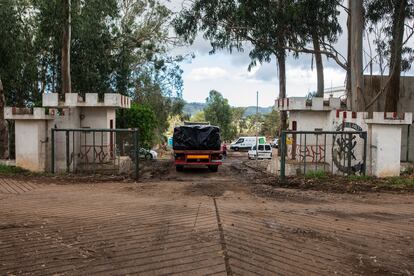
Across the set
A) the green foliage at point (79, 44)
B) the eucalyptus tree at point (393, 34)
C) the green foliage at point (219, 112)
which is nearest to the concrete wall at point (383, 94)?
the eucalyptus tree at point (393, 34)

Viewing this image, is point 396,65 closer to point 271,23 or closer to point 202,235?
point 271,23

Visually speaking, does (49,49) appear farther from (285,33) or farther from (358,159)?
(358,159)

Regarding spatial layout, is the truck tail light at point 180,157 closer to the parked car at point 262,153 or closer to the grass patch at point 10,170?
the grass patch at point 10,170

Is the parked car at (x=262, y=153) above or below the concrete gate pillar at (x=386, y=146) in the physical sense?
below

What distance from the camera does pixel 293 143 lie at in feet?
58.0

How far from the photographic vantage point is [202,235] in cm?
623

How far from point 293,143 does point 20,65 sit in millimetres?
15774

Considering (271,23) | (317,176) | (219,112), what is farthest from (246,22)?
(219,112)

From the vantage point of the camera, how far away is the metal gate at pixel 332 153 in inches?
554

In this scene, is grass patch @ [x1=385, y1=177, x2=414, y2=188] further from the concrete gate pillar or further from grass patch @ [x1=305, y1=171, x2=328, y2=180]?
grass patch @ [x1=305, y1=171, x2=328, y2=180]

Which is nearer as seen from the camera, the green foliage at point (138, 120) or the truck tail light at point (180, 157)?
the truck tail light at point (180, 157)

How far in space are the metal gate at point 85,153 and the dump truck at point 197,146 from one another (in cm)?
288

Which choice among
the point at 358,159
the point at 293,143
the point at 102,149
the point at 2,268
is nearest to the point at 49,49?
the point at 102,149

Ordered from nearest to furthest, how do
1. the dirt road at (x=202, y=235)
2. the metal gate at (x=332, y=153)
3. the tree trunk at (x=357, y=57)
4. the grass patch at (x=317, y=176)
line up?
the dirt road at (x=202, y=235)
the grass patch at (x=317, y=176)
the metal gate at (x=332, y=153)
the tree trunk at (x=357, y=57)
